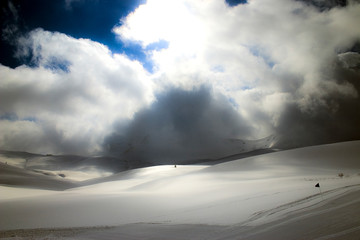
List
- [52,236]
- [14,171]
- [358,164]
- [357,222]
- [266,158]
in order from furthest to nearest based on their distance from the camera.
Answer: [14,171] < [266,158] < [358,164] < [52,236] < [357,222]

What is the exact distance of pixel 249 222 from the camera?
21.9ft

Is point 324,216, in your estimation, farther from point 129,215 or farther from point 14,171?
point 14,171

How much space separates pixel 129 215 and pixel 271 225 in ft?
21.7

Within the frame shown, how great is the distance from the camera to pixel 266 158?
1219 inches

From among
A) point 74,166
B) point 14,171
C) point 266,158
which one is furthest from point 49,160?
point 266,158

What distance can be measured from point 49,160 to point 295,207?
688ft

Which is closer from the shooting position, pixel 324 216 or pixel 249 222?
pixel 324 216

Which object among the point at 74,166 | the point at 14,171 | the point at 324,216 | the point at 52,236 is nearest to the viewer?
the point at 324,216

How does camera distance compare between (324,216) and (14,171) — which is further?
(14,171)

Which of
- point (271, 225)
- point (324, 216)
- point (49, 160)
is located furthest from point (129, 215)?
point (49, 160)

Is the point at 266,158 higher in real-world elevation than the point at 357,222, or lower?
higher

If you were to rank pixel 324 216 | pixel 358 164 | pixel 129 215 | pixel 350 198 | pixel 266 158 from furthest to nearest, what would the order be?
pixel 266 158, pixel 358 164, pixel 129 215, pixel 350 198, pixel 324 216

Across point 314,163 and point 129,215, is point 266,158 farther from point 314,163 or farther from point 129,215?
point 129,215

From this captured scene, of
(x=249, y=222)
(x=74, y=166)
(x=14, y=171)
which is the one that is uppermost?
(x=74, y=166)
